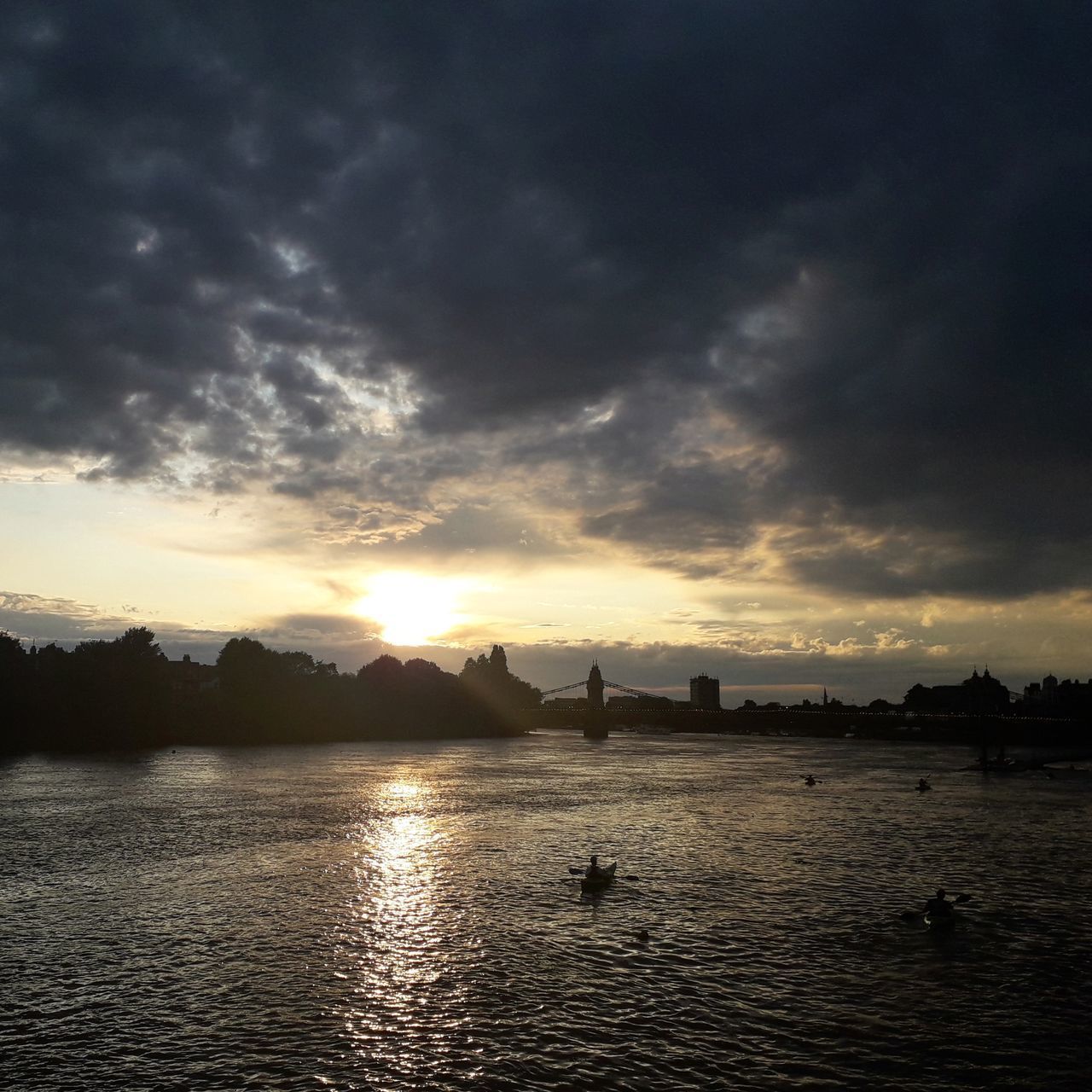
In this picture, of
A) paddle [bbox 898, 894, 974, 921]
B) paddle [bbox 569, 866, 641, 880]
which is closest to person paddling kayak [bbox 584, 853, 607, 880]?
paddle [bbox 569, 866, 641, 880]

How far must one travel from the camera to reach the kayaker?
36500mm

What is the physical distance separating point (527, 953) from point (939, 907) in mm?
18651

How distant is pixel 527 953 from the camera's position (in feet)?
106

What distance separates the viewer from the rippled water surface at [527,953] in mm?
23000

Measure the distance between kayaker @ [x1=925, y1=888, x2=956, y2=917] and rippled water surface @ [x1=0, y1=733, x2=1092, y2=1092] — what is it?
1550 millimetres

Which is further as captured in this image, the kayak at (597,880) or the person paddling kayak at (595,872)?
the person paddling kayak at (595,872)

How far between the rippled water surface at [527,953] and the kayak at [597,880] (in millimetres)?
1230

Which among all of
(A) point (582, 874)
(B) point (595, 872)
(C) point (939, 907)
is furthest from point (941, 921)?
(A) point (582, 874)

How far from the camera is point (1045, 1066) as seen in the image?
2338 cm

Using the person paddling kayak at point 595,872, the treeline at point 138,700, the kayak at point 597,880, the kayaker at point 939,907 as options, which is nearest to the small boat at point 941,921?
the kayaker at point 939,907

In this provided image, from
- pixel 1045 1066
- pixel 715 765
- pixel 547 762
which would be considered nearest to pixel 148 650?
pixel 547 762

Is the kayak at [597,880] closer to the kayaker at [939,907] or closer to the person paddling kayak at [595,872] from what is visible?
the person paddling kayak at [595,872]

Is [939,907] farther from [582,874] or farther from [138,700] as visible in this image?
[138,700]

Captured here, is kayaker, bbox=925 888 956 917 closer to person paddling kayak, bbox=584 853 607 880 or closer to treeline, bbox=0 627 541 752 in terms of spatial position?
person paddling kayak, bbox=584 853 607 880
